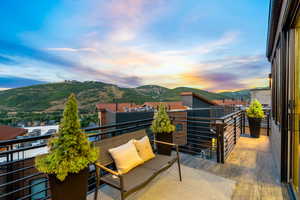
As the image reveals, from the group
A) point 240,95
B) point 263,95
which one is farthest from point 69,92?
point 240,95

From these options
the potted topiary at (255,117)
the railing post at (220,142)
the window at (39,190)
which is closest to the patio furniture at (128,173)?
the window at (39,190)

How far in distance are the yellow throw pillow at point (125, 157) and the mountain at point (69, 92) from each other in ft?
2.70

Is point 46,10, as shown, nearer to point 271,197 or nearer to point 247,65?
point 271,197

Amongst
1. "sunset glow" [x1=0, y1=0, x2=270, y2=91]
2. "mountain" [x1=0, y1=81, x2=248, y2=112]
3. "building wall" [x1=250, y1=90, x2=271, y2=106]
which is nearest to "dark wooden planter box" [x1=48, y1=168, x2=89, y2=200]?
"mountain" [x1=0, y1=81, x2=248, y2=112]

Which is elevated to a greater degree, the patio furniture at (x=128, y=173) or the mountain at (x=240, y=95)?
the mountain at (x=240, y=95)

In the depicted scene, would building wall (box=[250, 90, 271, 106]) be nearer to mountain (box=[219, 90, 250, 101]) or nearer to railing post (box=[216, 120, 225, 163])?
mountain (box=[219, 90, 250, 101])

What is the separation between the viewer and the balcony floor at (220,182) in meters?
1.99

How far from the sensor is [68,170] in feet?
4.30

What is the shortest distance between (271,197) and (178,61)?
20.7 ft

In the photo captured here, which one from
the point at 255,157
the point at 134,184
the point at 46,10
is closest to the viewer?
the point at 134,184

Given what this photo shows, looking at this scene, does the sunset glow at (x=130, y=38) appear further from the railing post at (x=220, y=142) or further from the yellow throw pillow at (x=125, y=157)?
the yellow throw pillow at (x=125, y=157)

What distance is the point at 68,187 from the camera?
1335 millimetres

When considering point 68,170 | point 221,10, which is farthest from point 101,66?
point 68,170

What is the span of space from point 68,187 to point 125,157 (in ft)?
2.69
